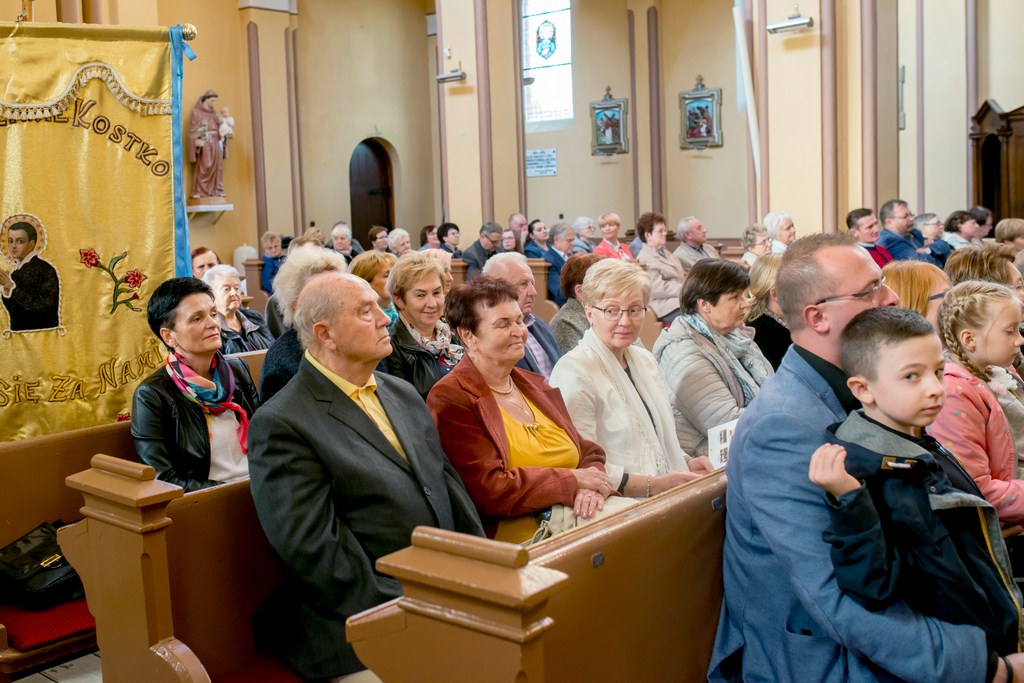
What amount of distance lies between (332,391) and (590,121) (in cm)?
1271

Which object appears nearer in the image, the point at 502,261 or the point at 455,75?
the point at 502,261

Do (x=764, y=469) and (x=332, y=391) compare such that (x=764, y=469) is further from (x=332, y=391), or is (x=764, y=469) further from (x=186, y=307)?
(x=186, y=307)

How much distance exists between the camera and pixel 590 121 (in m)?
14.7

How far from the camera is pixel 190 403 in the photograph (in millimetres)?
3186

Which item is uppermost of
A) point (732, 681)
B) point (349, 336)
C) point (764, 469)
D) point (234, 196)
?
point (234, 196)

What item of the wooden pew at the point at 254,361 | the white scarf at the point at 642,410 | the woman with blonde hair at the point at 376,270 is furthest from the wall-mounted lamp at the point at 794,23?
the white scarf at the point at 642,410

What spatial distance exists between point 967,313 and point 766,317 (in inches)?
69.6

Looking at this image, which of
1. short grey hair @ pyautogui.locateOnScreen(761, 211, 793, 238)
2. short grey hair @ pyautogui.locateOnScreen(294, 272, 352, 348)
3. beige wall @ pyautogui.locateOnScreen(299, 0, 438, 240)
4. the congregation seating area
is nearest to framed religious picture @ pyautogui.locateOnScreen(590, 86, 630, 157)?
beige wall @ pyautogui.locateOnScreen(299, 0, 438, 240)

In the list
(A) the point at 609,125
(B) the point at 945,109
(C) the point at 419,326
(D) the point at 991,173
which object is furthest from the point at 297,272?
(B) the point at 945,109

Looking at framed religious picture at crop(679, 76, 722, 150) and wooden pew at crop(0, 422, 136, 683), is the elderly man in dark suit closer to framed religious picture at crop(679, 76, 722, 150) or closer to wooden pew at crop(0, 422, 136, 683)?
wooden pew at crop(0, 422, 136, 683)

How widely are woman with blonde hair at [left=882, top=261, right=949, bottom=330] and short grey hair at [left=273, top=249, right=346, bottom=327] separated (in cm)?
213

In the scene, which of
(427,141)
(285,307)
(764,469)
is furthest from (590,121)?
(764,469)

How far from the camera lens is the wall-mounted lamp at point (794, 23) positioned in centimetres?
834

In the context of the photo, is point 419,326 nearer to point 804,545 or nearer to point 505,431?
point 505,431
